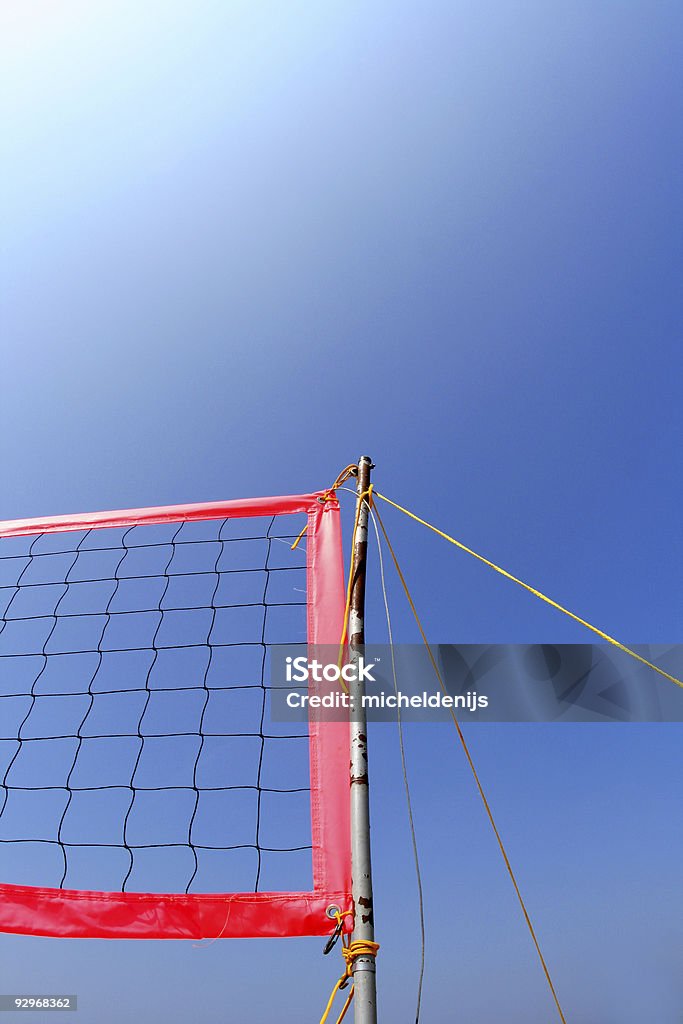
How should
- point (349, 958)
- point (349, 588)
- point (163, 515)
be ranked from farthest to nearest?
point (163, 515) → point (349, 588) → point (349, 958)

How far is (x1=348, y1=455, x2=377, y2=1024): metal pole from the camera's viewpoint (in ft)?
5.55

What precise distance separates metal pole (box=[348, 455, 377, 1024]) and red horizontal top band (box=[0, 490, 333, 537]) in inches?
20.8

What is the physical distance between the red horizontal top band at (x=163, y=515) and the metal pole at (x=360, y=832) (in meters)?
0.53

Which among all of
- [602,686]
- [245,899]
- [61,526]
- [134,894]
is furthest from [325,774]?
[61,526]

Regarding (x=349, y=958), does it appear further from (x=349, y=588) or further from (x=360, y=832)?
(x=349, y=588)

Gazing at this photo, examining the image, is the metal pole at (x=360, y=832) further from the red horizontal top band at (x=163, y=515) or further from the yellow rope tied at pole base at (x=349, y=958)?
the red horizontal top band at (x=163, y=515)

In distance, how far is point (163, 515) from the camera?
2.83m

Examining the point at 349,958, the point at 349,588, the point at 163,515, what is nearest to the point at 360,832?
the point at 349,958

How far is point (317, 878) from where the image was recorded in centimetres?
188

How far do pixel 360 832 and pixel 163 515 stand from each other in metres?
1.57

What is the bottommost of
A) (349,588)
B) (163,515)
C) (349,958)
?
(349,958)

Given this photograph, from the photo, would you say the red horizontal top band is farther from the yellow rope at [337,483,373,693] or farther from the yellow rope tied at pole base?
the yellow rope tied at pole base

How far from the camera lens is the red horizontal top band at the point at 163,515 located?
2.71 metres

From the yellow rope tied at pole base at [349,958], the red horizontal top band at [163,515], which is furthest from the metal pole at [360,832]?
the red horizontal top band at [163,515]
